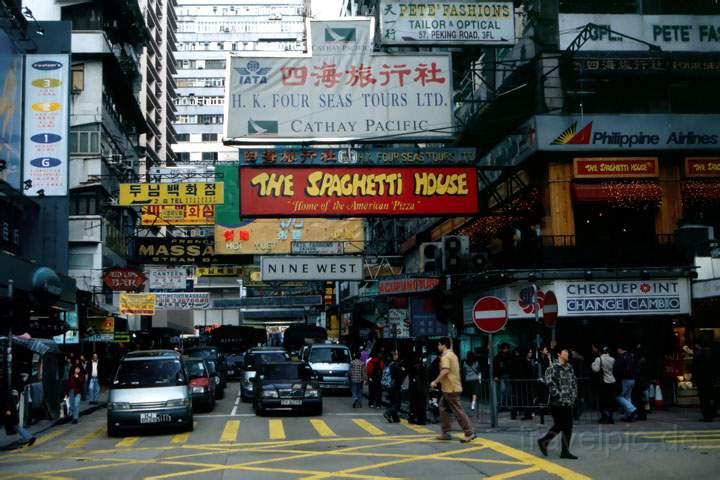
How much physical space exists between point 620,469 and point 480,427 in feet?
21.4

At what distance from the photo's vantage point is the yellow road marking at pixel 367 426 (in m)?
17.9

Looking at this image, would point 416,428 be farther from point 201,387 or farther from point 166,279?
point 166,279

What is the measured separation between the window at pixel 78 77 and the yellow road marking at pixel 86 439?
109 feet

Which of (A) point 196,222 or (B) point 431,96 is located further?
(A) point 196,222

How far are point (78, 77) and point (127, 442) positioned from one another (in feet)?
123

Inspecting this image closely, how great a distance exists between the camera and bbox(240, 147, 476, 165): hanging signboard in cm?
2230

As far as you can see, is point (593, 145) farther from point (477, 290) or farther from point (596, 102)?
point (477, 290)

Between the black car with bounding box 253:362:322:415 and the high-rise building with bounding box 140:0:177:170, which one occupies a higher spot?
the high-rise building with bounding box 140:0:177:170

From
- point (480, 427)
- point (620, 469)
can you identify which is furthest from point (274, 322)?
point (620, 469)

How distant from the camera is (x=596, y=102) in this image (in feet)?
85.1

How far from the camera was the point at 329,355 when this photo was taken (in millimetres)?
33156

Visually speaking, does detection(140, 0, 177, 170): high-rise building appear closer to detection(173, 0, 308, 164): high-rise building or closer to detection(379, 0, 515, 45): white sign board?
detection(173, 0, 308, 164): high-rise building

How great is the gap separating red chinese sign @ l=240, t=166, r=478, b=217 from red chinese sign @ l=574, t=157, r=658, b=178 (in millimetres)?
3962

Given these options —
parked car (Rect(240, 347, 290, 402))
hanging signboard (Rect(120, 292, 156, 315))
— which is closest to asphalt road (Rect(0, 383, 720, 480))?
parked car (Rect(240, 347, 290, 402))
